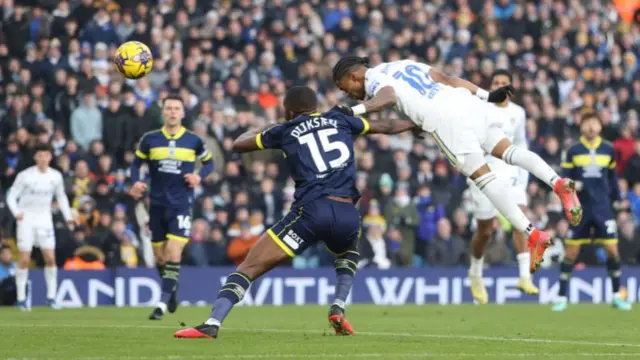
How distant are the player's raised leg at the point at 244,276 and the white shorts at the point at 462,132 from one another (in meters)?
3.30

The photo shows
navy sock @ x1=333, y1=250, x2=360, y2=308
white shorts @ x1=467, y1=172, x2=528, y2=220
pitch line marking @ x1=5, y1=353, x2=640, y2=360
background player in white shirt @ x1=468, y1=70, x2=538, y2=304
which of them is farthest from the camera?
white shorts @ x1=467, y1=172, x2=528, y2=220

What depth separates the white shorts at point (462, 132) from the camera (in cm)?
1449

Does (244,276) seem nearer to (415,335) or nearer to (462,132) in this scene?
(415,335)

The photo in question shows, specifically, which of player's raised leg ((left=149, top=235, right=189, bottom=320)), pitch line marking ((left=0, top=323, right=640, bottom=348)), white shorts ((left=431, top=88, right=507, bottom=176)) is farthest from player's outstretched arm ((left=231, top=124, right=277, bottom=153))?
player's raised leg ((left=149, top=235, right=189, bottom=320))

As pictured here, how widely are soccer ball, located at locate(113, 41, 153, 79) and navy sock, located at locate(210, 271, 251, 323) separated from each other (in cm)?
447

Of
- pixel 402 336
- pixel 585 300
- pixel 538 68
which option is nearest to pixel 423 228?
A: pixel 585 300

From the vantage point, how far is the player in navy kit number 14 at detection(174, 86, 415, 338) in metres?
11.8

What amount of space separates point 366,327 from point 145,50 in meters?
4.23

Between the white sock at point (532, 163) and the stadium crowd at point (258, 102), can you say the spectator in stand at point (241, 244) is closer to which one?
the stadium crowd at point (258, 102)

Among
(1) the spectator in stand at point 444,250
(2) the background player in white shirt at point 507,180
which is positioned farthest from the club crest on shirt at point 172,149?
(1) the spectator in stand at point 444,250

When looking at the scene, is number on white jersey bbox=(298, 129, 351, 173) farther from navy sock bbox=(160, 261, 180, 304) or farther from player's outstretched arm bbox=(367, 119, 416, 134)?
navy sock bbox=(160, 261, 180, 304)

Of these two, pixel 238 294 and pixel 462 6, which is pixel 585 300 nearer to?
pixel 462 6

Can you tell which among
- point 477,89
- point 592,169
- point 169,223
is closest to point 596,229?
point 592,169

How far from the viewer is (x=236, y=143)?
12047mm
